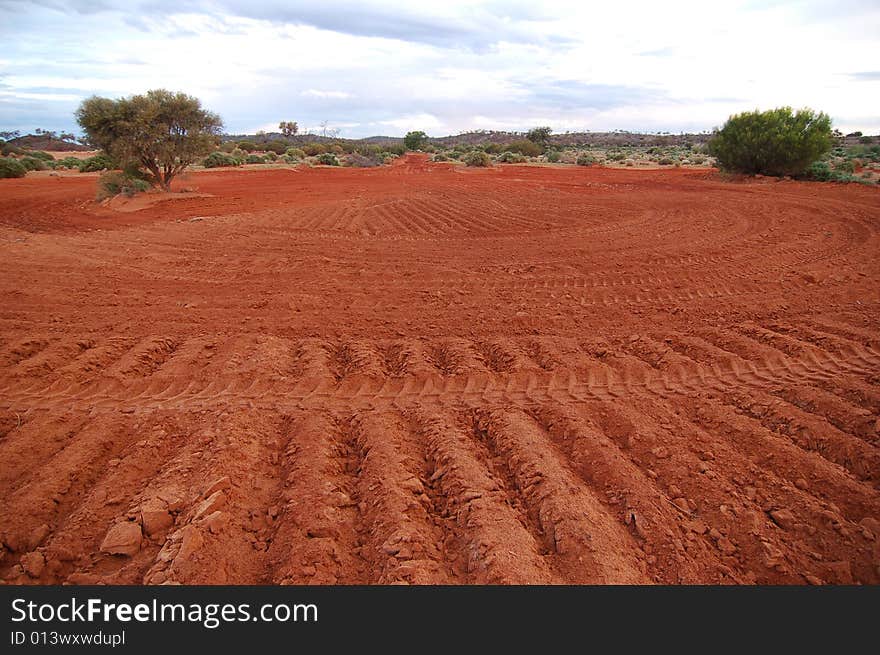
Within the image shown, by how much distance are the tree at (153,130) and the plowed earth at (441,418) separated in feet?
39.3

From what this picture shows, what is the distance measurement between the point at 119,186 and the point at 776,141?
93.2 ft

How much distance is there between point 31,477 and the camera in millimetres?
3480

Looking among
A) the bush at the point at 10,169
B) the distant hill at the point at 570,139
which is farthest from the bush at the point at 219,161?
the distant hill at the point at 570,139

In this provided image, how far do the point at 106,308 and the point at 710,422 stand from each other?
23.3 ft

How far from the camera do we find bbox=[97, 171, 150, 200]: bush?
18.4 meters

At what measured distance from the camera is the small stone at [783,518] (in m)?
3.05

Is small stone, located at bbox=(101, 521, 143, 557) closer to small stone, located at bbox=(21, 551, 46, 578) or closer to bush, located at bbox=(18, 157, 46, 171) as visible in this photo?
small stone, located at bbox=(21, 551, 46, 578)

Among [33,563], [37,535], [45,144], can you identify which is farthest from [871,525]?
[45,144]

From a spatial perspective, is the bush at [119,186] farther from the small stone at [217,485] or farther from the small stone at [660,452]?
the small stone at [660,452]

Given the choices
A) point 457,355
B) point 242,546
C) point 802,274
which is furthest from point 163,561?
point 802,274

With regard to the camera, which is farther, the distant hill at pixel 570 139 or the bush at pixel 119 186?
the distant hill at pixel 570 139

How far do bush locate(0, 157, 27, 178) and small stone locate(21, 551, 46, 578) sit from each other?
34928 millimetres

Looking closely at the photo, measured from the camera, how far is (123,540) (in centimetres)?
292

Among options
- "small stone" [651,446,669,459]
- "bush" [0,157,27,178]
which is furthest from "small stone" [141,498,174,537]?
"bush" [0,157,27,178]
